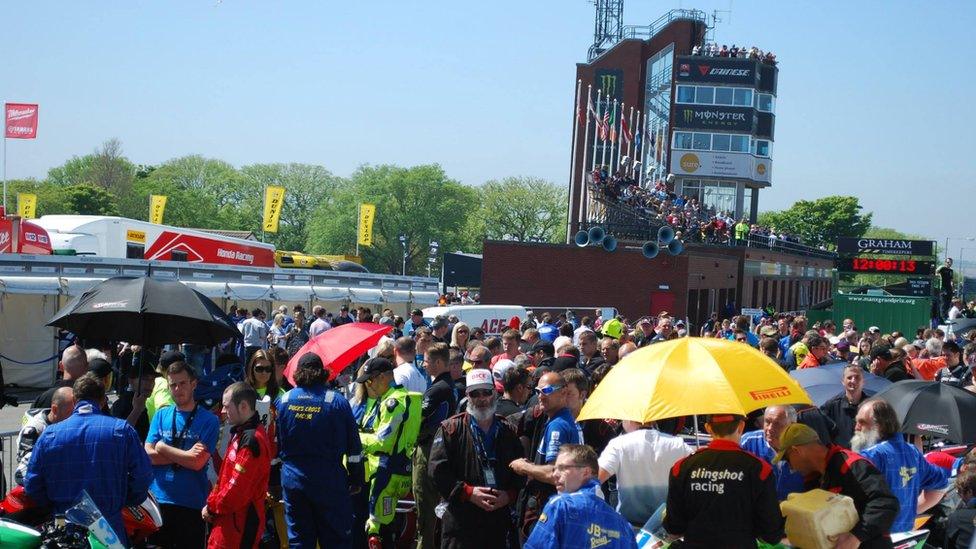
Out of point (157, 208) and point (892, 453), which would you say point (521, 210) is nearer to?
point (157, 208)

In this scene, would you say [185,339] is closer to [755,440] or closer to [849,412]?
[755,440]

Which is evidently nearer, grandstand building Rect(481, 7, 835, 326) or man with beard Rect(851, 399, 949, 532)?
man with beard Rect(851, 399, 949, 532)

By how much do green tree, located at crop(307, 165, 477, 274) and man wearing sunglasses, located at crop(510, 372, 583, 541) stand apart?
8732cm

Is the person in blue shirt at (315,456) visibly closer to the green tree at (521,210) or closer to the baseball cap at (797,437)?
the baseball cap at (797,437)

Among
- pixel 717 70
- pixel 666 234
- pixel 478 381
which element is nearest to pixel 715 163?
pixel 717 70

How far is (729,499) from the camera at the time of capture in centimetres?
506

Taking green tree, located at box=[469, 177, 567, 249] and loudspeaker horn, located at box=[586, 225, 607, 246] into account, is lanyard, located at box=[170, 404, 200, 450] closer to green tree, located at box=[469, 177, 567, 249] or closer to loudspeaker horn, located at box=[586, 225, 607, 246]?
loudspeaker horn, located at box=[586, 225, 607, 246]

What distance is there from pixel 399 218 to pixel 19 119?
55.4 metres

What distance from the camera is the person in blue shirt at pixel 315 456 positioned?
7.22m

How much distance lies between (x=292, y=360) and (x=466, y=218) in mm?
87477

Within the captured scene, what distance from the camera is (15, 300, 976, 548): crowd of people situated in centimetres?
512

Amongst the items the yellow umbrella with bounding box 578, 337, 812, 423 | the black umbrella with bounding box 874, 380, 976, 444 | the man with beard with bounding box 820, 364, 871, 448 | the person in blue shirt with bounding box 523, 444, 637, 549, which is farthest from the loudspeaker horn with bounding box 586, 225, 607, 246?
the person in blue shirt with bounding box 523, 444, 637, 549

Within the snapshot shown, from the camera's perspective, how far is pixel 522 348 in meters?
13.7

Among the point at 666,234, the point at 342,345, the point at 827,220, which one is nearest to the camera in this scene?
the point at 342,345
